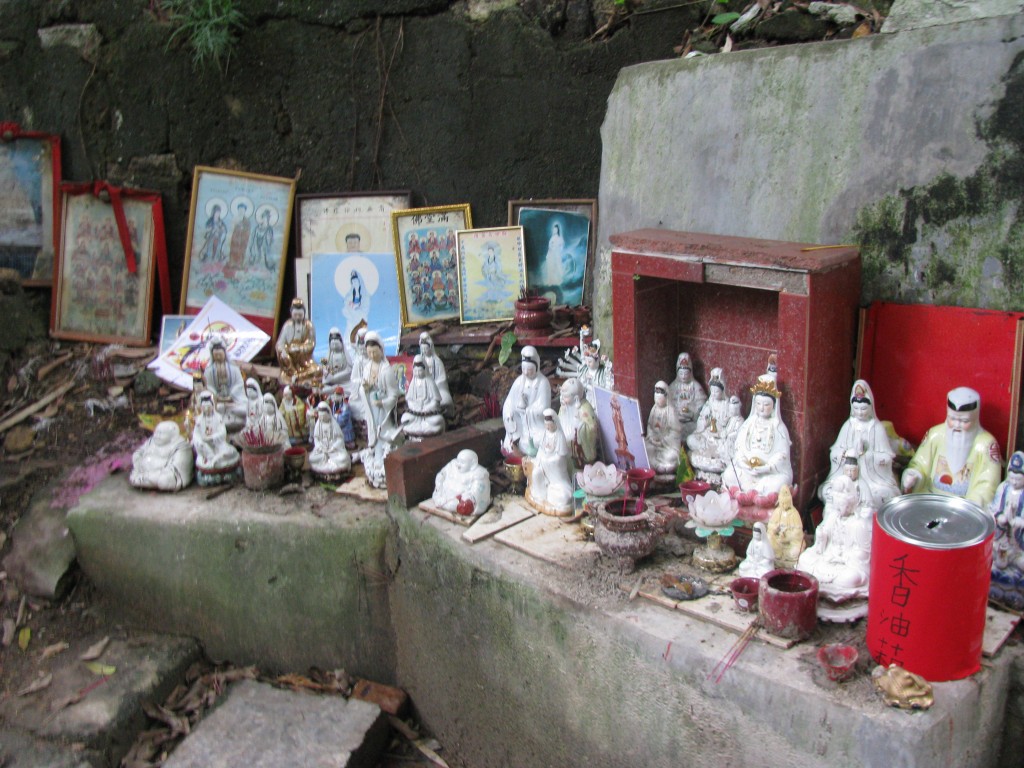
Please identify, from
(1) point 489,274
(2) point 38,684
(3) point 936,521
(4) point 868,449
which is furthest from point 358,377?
(3) point 936,521

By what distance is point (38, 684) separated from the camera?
529cm

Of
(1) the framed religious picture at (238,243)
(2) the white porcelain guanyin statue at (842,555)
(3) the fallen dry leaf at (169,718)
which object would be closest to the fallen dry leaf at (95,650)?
(3) the fallen dry leaf at (169,718)

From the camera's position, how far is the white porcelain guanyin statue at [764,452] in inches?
172

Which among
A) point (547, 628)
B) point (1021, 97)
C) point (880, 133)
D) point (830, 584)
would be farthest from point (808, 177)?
point (547, 628)

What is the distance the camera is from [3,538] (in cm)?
601

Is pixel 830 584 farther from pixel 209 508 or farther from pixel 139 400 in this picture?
pixel 139 400

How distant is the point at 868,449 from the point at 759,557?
71cm

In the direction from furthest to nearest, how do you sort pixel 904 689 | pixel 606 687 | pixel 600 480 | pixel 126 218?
pixel 126 218 → pixel 600 480 → pixel 606 687 → pixel 904 689

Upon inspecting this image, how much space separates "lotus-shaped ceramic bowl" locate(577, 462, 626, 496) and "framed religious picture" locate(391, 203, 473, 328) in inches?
117

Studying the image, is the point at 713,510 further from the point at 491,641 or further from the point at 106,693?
the point at 106,693

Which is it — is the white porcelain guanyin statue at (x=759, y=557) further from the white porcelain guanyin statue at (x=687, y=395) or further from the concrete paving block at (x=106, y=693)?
the concrete paving block at (x=106, y=693)

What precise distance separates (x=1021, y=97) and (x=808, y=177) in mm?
990

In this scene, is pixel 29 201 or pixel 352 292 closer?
pixel 352 292

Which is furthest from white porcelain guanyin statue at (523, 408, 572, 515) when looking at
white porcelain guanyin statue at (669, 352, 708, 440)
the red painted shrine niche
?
white porcelain guanyin statue at (669, 352, 708, 440)
